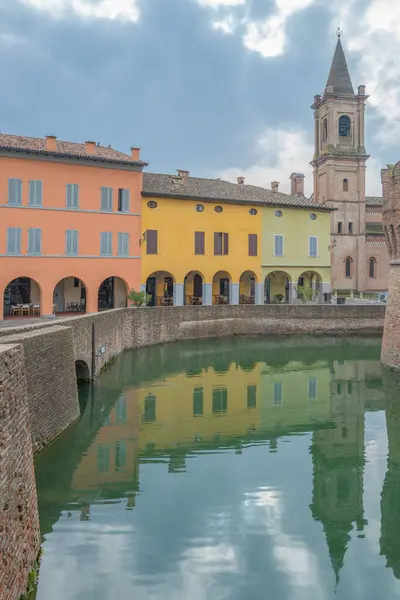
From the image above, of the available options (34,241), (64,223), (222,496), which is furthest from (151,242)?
(222,496)

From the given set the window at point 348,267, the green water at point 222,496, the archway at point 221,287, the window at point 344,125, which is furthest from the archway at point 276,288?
the window at point 344,125

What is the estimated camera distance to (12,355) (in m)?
7.05

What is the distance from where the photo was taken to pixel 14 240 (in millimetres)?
26484

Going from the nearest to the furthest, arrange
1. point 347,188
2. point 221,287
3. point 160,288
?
1. point 160,288
2. point 221,287
3. point 347,188

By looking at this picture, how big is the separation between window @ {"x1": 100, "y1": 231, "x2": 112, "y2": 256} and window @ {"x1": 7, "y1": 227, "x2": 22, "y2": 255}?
4660 mm

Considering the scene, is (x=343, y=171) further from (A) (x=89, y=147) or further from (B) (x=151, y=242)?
(A) (x=89, y=147)

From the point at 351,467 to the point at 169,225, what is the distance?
23.0 metres

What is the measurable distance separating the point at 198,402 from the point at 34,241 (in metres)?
15.1

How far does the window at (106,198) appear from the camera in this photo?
1135 inches

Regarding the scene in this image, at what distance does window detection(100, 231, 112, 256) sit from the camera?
94.8 ft

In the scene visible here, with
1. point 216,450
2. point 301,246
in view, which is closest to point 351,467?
point 216,450

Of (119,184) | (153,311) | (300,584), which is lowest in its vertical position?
(300,584)

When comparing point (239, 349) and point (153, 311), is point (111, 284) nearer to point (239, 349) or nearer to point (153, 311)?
point (153, 311)

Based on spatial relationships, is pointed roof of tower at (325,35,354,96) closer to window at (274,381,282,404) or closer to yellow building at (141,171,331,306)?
yellow building at (141,171,331,306)
